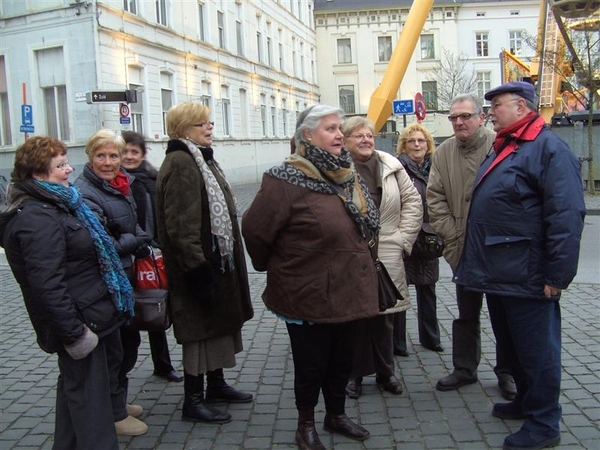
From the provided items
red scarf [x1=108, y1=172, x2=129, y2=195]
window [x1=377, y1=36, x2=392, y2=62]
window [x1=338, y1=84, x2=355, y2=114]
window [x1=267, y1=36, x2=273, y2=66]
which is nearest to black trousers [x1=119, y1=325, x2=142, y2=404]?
red scarf [x1=108, y1=172, x2=129, y2=195]

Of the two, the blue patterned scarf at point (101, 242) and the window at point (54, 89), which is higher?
the window at point (54, 89)

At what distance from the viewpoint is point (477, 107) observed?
167 inches

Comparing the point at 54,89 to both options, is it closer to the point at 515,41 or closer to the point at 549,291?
the point at 549,291

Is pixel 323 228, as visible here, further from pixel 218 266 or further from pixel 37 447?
pixel 37 447

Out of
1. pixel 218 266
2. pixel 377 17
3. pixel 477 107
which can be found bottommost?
pixel 218 266

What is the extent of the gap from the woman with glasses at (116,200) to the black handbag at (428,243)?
211 cm

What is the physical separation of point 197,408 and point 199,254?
3.53ft

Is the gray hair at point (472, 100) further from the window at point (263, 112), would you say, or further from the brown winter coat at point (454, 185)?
the window at point (263, 112)

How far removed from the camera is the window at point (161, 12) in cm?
2413

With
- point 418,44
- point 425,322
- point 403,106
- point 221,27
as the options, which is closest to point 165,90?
point 221,27

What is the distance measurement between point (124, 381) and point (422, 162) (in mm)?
2878

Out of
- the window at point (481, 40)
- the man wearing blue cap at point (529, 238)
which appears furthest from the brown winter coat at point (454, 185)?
the window at point (481, 40)

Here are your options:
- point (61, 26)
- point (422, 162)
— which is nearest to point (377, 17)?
point (61, 26)

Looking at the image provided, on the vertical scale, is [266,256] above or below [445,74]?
below
